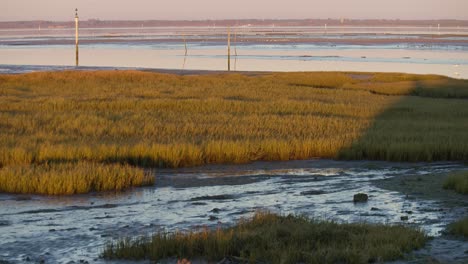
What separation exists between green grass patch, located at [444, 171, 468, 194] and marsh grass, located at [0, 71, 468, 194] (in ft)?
12.1

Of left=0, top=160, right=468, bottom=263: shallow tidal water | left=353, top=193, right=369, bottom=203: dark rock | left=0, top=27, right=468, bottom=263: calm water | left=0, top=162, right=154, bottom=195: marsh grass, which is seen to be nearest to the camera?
left=0, top=160, right=468, bottom=263: shallow tidal water

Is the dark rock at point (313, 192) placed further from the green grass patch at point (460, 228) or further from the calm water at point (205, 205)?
the green grass patch at point (460, 228)

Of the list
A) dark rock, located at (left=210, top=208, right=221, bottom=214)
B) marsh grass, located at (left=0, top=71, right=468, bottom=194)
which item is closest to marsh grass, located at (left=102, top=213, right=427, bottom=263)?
dark rock, located at (left=210, top=208, right=221, bottom=214)

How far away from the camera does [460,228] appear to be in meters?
9.81

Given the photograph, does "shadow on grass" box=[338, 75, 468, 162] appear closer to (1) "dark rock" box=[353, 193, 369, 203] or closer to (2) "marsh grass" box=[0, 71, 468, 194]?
(2) "marsh grass" box=[0, 71, 468, 194]

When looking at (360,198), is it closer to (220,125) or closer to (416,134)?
(416,134)

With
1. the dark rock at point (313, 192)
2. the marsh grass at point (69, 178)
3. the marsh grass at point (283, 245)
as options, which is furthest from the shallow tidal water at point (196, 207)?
the marsh grass at point (283, 245)

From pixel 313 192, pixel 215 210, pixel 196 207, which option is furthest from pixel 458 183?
pixel 196 207

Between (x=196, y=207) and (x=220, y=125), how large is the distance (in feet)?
29.0

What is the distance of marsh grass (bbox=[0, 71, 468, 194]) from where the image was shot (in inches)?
643

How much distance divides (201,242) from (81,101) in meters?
18.7

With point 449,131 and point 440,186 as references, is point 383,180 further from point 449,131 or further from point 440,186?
point 449,131

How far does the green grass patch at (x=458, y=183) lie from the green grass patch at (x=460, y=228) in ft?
9.66

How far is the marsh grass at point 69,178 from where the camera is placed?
42.4 ft
